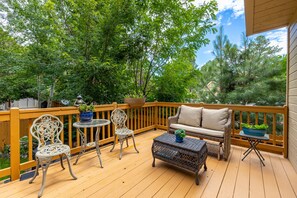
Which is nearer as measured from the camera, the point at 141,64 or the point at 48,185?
the point at 48,185

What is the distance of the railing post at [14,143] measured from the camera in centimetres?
213

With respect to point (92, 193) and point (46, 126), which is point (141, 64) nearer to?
point (46, 126)

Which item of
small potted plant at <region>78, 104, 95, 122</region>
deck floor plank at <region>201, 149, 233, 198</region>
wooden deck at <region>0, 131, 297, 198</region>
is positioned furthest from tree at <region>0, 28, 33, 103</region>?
deck floor plank at <region>201, 149, 233, 198</region>

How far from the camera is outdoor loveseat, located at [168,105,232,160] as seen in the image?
9.48 ft

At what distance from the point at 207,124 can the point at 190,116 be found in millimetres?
430

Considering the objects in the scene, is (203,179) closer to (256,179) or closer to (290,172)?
(256,179)

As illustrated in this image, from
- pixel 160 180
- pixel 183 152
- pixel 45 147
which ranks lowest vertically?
pixel 160 180

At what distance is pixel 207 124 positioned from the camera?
10.9ft

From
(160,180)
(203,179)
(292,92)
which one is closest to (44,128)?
(160,180)

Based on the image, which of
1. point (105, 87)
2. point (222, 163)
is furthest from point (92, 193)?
point (105, 87)

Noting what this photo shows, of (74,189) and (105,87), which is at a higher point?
(105,87)

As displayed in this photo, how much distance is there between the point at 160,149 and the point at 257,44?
4.83m

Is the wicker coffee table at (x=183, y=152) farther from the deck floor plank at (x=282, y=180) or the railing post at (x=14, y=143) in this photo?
the railing post at (x=14, y=143)

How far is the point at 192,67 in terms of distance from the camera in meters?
5.22
